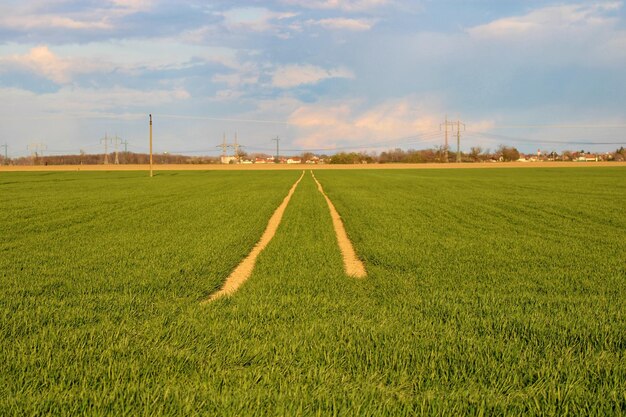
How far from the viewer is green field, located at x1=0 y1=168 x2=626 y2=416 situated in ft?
12.7

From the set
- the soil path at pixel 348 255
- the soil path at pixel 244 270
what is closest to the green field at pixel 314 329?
the soil path at pixel 244 270

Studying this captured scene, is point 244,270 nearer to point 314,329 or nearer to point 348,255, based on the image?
point 348,255

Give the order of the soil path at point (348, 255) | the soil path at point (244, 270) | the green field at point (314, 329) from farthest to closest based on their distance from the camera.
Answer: the soil path at point (348, 255) → the soil path at point (244, 270) → the green field at point (314, 329)

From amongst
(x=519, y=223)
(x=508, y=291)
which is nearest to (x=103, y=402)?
(x=508, y=291)

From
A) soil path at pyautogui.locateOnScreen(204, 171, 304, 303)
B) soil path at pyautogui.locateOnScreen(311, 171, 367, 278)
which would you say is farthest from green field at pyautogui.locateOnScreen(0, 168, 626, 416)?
soil path at pyautogui.locateOnScreen(311, 171, 367, 278)

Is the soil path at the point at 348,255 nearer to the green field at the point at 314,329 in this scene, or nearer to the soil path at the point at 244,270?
the green field at the point at 314,329

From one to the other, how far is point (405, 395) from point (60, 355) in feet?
9.83

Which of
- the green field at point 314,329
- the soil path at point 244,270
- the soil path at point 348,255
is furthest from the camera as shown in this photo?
the soil path at point 348,255

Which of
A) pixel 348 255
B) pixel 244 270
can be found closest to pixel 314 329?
pixel 244 270

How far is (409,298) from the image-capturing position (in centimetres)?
701

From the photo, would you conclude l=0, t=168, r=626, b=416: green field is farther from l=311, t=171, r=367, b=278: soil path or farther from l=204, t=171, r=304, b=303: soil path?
l=311, t=171, r=367, b=278: soil path

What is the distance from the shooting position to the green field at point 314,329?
12.7 ft

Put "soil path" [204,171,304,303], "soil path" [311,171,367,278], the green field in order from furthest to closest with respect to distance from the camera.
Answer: "soil path" [311,171,367,278], "soil path" [204,171,304,303], the green field

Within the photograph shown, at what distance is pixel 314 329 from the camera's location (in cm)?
552
